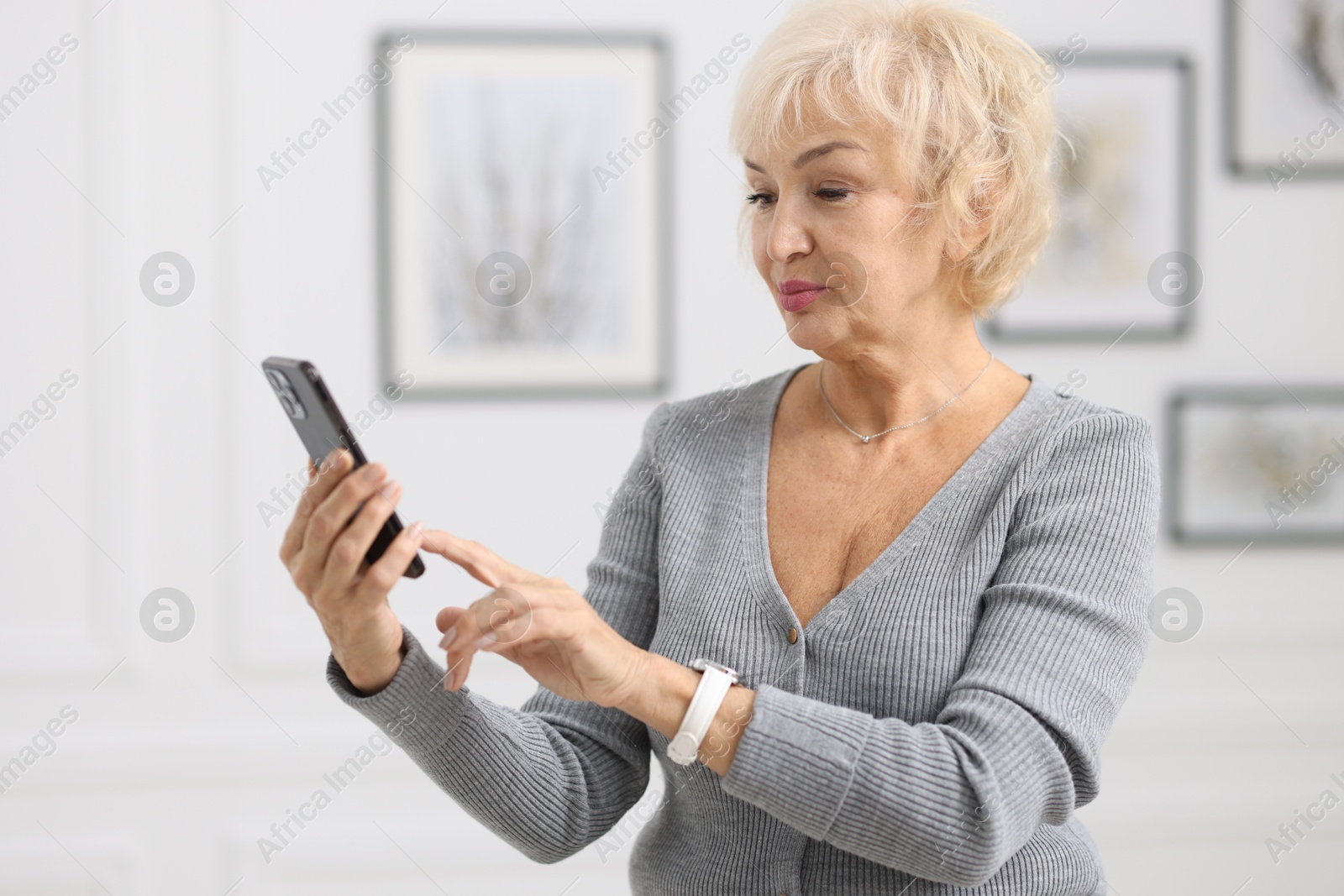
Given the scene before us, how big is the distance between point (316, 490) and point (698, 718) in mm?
402

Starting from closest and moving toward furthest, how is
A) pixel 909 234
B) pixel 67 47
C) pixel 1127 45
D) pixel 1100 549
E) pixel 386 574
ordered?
pixel 386 574, pixel 1100 549, pixel 909 234, pixel 67 47, pixel 1127 45

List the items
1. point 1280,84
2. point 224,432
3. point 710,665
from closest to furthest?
point 710,665
point 224,432
point 1280,84

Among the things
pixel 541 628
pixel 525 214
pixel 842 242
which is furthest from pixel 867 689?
pixel 525 214

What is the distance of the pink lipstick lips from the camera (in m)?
1.23

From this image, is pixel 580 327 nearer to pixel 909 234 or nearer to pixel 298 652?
pixel 298 652

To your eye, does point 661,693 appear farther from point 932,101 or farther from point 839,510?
point 932,101

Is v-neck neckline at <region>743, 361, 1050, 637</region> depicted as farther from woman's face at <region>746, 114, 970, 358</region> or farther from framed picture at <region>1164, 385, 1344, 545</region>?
framed picture at <region>1164, 385, 1344, 545</region>

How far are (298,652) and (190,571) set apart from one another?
0.27 metres

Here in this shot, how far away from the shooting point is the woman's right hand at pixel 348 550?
38.0 inches

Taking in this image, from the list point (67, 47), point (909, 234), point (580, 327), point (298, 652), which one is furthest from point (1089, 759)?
point (67, 47)

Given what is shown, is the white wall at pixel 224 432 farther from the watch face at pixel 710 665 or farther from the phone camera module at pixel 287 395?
the phone camera module at pixel 287 395

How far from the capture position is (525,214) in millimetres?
2324

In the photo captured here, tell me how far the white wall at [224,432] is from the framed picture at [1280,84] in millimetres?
244

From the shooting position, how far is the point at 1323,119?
8.00 feet
